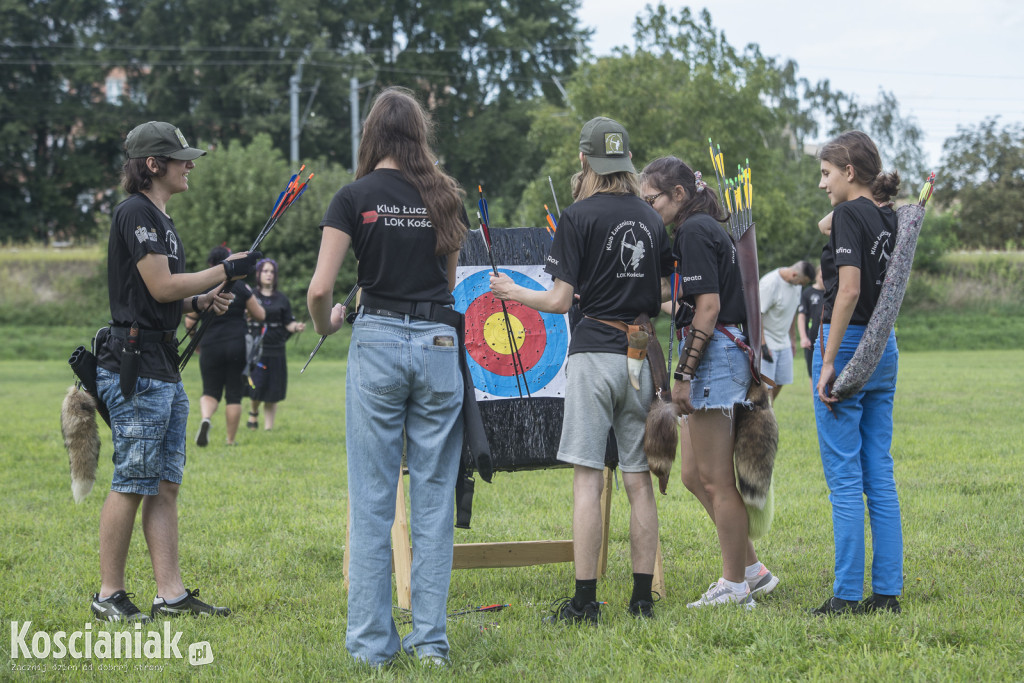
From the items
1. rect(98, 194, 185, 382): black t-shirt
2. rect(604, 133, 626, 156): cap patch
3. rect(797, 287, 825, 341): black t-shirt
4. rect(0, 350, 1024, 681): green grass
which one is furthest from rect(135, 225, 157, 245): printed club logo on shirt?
rect(797, 287, 825, 341): black t-shirt

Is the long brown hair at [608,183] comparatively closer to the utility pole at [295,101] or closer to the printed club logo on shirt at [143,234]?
the printed club logo on shirt at [143,234]

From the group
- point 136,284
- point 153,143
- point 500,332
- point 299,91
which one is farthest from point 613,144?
point 299,91

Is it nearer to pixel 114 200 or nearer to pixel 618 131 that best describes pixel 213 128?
pixel 114 200

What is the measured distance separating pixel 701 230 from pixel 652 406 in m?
0.80

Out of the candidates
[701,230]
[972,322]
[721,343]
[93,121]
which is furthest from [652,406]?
[93,121]

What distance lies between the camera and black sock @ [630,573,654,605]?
162 inches

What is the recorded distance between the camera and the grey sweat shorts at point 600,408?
4043 mm

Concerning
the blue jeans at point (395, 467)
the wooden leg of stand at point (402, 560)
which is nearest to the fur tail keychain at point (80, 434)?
the wooden leg of stand at point (402, 560)

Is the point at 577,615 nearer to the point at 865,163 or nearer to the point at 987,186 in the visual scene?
the point at 865,163

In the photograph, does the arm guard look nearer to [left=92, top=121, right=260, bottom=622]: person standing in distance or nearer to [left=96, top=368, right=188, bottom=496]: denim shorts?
[left=92, top=121, right=260, bottom=622]: person standing in distance

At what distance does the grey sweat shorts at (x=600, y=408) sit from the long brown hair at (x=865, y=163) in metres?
1.22

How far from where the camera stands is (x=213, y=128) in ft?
126

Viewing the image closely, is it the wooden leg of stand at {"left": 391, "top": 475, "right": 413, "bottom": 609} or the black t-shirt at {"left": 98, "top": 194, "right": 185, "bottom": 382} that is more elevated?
the black t-shirt at {"left": 98, "top": 194, "right": 185, "bottom": 382}

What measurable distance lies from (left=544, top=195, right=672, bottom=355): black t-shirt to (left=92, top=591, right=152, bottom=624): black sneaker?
7.42 ft
